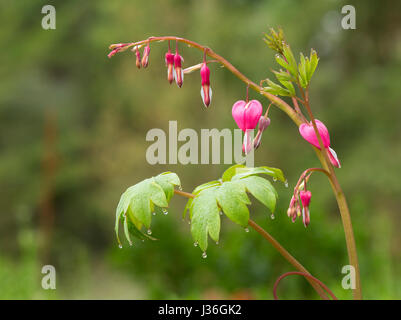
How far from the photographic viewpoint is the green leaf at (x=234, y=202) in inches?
36.9

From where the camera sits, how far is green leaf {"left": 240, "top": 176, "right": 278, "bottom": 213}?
3.18ft

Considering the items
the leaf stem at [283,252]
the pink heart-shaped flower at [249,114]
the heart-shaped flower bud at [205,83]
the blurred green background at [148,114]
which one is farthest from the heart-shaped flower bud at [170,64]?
the blurred green background at [148,114]

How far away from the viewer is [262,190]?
3.23 ft

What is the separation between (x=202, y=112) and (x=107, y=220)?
406cm

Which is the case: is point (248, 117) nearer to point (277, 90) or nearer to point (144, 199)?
point (277, 90)

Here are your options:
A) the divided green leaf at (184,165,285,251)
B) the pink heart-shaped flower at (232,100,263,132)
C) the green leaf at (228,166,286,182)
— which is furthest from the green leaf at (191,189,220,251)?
the pink heart-shaped flower at (232,100,263,132)

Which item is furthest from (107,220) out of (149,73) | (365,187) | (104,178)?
(365,187)

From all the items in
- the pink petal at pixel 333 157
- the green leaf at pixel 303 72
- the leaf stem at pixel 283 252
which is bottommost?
the leaf stem at pixel 283 252

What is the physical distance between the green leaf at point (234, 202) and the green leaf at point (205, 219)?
0.06ft

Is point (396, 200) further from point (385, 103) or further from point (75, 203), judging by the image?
point (75, 203)

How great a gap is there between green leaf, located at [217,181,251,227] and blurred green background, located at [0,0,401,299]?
9.59 ft

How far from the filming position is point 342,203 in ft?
3.16

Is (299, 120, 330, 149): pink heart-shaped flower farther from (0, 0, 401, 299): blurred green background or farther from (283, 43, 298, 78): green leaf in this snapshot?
(0, 0, 401, 299): blurred green background

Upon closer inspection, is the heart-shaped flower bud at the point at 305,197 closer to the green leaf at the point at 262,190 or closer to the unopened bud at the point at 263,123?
the green leaf at the point at 262,190
